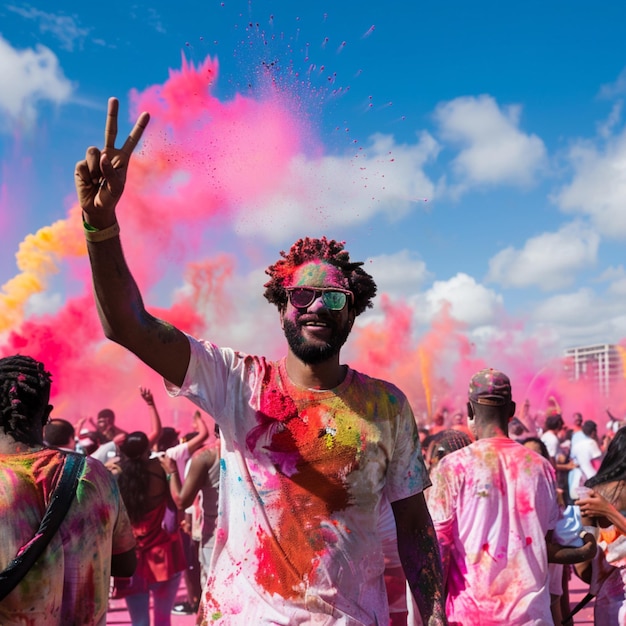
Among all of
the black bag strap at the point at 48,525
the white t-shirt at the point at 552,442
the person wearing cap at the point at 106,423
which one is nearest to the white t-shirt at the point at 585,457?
the white t-shirt at the point at 552,442

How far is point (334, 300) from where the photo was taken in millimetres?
2646

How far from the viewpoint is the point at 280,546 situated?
238 centimetres

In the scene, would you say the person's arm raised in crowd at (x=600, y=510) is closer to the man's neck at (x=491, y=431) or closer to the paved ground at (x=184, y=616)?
the man's neck at (x=491, y=431)

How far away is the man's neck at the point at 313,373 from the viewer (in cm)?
260

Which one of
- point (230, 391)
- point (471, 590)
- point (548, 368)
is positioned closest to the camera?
point (230, 391)

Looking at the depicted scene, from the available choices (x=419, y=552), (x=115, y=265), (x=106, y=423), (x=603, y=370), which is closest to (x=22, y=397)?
(x=115, y=265)

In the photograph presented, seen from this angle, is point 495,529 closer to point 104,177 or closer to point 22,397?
point 22,397

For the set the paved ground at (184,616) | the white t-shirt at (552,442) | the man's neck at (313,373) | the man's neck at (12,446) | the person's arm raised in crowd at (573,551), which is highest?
the white t-shirt at (552,442)

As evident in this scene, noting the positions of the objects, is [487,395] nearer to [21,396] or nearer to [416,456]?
[416,456]

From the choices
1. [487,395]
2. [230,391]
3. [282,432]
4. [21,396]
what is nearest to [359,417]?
[282,432]

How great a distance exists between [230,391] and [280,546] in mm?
544

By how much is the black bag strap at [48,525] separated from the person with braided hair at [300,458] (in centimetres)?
65

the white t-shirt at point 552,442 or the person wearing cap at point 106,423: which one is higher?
the person wearing cap at point 106,423

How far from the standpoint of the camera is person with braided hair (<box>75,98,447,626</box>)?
2.30 meters
